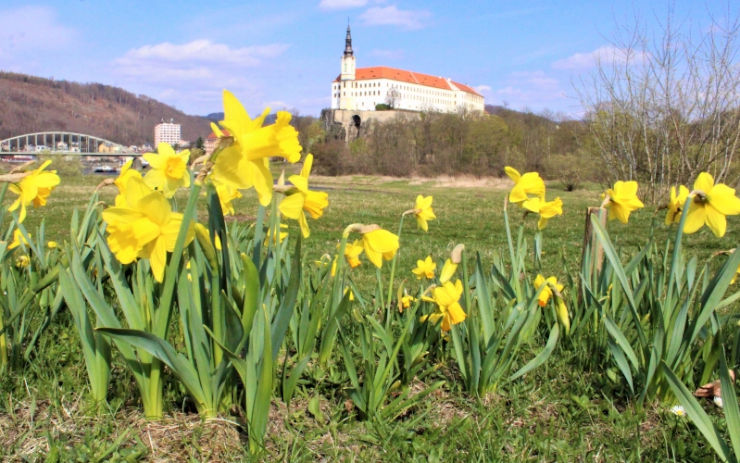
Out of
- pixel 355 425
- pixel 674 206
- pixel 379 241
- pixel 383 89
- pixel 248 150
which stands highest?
pixel 383 89

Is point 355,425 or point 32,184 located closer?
point 355,425

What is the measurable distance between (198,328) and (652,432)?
4.40 ft

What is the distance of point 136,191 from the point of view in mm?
1194

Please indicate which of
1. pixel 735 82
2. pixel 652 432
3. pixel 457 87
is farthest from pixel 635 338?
pixel 457 87

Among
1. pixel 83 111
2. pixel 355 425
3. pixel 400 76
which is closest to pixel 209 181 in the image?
pixel 355 425

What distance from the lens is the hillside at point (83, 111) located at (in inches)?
5141

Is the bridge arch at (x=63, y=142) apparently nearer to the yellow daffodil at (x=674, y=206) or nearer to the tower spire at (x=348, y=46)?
the tower spire at (x=348, y=46)

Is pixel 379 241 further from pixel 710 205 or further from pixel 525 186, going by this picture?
pixel 710 205

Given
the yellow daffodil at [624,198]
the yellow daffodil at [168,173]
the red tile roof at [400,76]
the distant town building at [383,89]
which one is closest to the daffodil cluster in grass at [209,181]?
the yellow daffodil at [168,173]

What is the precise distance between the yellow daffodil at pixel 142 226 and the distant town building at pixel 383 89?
80727 millimetres

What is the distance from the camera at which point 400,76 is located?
86.4 metres

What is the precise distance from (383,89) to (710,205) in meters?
85.0

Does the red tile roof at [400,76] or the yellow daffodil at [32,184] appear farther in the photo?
the red tile roof at [400,76]

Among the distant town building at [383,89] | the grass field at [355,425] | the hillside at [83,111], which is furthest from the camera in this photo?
the hillside at [83,111]
